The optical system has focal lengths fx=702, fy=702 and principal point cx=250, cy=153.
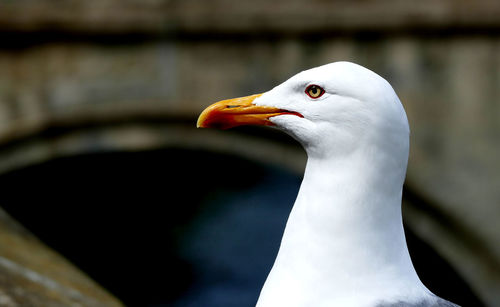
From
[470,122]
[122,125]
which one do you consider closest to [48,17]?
[122,125]

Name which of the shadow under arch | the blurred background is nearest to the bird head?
the blurred background

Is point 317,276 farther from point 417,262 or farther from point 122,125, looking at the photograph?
point 417,262

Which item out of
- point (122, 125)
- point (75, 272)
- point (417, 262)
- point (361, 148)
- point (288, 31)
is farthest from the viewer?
point (417, 262)

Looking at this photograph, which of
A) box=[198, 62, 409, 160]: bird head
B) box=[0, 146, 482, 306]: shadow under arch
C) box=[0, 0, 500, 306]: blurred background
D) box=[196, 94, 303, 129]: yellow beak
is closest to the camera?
box=[198, 62, 409, 160]: bird head

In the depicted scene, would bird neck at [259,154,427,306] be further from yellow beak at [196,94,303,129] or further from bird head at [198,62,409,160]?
yellow beak at [196,94,303,129]

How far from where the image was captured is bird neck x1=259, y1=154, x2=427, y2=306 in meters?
1.26

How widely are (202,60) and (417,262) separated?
2.01 meters

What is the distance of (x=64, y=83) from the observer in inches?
137

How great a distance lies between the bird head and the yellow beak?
0.04ft

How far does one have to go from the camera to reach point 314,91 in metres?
1.31

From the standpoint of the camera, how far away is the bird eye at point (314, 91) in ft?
4.28

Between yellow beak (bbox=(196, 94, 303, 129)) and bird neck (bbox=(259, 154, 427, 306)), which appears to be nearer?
bird neck (bbox=(259, 154, 427, 306))

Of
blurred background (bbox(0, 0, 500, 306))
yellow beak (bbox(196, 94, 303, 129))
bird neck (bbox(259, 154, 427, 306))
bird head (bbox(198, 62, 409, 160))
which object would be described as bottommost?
bird neck (bbox(259, 154, 427, 306))

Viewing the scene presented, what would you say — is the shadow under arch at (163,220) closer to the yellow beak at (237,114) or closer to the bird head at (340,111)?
the yellow beak at (237,114)
